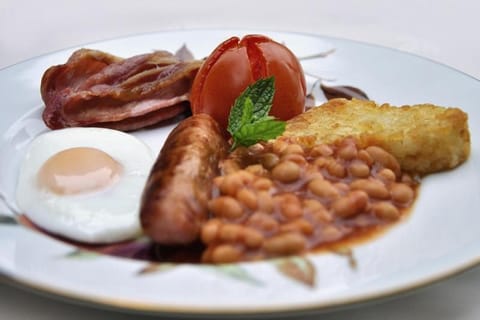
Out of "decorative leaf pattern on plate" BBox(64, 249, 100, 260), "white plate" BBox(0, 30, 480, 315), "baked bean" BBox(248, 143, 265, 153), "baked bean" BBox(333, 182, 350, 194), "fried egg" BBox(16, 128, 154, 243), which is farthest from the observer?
"baked bean" BBox(248, 143, 265, 153)

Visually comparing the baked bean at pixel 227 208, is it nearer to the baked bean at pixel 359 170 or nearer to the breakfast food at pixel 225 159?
the breakfast food at pixel 225 159

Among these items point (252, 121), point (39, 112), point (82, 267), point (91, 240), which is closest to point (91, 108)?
point (39, 112)

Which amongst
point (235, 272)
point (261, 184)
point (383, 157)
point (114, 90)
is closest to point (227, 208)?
point (261, 184)

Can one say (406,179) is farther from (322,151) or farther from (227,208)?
(227,208)

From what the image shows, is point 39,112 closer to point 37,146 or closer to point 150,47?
point 37,146

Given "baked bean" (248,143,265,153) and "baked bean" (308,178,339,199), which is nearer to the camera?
"baked bean" (308,178,339,199)

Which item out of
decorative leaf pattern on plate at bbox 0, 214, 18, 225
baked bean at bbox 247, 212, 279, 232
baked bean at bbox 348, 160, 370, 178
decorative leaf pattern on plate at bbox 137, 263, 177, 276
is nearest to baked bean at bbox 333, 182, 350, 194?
baked bean at bbox 348, 160, 370, 178

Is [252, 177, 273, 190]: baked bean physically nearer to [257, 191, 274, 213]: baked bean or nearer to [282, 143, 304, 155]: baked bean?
[257, 191, 274, 213]: baked bean
